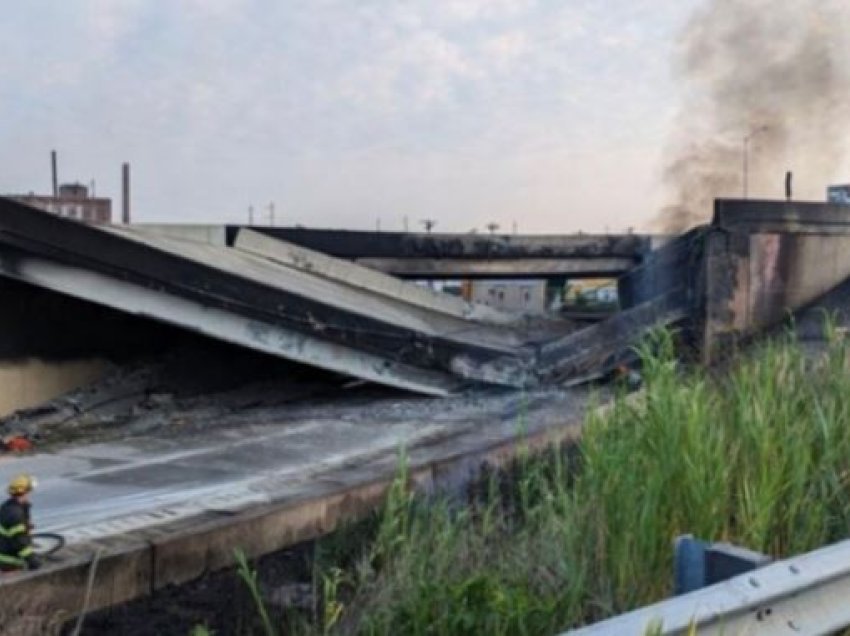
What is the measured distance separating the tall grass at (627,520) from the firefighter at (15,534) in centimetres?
135

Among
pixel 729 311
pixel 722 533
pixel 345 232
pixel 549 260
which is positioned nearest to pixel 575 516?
pixel 722 533

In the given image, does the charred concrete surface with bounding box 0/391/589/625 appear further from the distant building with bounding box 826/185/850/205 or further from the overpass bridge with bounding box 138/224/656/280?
the distant building with bounding box 826/185/850/205

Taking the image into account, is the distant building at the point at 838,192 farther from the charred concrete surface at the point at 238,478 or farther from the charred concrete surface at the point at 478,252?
the charred concrete surface at the point at 238,478

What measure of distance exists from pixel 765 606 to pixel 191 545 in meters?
2.98

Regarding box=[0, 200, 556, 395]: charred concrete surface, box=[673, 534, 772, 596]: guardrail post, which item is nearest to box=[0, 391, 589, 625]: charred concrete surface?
box=[0, 200, 556, 395]: charred concrete surface

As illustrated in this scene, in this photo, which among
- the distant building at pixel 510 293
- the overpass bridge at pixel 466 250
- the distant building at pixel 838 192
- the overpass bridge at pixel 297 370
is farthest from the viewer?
the distant building at pixel 510 293

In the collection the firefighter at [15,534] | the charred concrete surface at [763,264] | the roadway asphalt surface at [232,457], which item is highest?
the charred concrete surface at [763,264]

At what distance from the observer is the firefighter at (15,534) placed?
3900 mm

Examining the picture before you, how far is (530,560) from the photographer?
10.9ft

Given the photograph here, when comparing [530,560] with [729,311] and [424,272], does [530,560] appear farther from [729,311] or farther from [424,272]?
[424,272]

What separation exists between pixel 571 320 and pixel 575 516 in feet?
41.0

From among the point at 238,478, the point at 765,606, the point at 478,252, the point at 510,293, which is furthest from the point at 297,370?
the point at 510,293

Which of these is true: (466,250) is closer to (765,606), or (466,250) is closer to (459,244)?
(459,244)

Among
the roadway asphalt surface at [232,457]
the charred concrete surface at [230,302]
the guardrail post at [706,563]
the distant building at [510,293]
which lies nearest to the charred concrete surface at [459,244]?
the charred concrete surface at [230,302]
